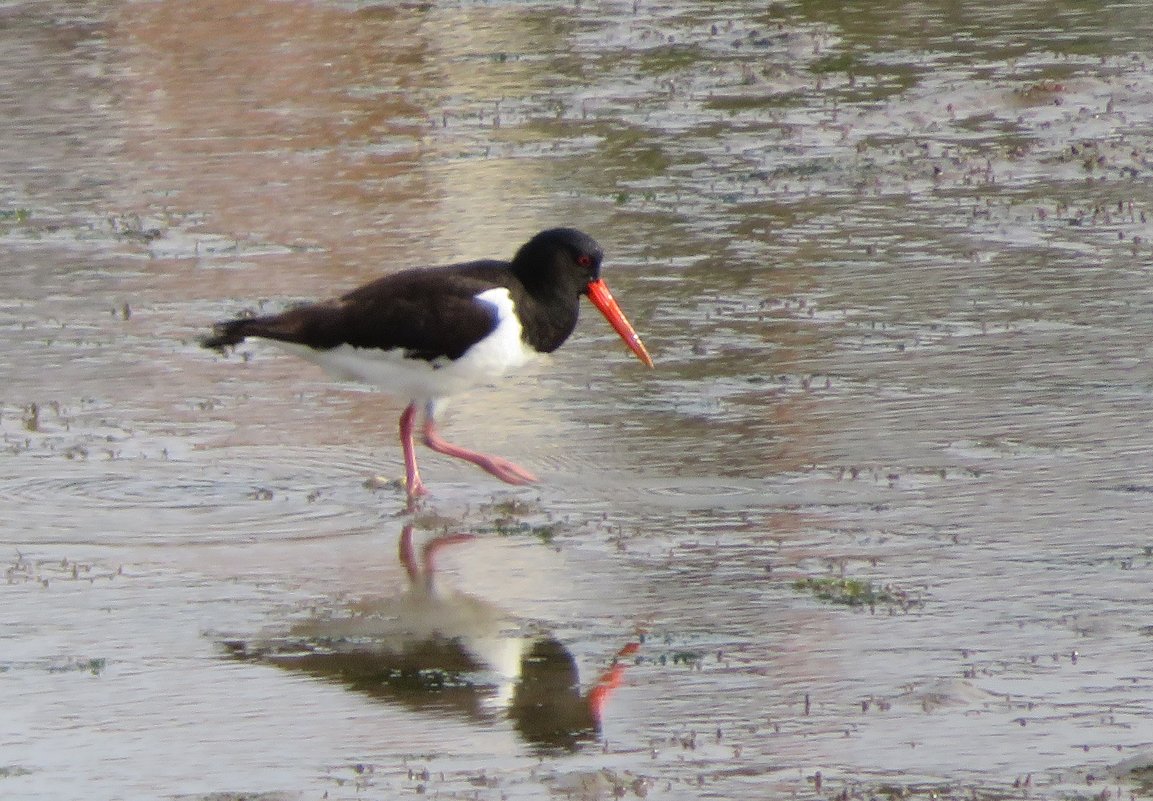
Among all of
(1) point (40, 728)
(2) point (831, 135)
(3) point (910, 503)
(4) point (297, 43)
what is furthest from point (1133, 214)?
(4) point (297, 43)

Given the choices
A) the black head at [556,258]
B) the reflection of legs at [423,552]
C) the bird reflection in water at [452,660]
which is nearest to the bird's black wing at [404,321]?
the black head at [556,258]

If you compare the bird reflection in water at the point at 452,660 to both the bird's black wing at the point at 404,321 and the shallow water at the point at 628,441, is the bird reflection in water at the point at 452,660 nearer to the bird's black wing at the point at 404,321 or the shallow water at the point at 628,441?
the shallow water at the point at 628,441

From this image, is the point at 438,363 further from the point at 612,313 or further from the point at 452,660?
the point at 452,660

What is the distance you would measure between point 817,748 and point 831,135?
28.7 ft

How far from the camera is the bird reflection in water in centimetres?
586

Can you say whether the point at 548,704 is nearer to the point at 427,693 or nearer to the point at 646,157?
the point at 427,693

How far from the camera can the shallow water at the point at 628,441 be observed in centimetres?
572

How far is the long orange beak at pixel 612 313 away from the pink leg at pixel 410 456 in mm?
846

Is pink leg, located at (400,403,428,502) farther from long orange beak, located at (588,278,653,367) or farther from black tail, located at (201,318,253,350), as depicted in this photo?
long orange beak, located at (588,278,653,367)

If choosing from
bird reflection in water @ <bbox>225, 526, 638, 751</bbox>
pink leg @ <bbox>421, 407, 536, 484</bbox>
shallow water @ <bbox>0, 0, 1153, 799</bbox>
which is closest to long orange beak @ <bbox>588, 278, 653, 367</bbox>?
shallow water @ <bbox>0, 0, 1153, 799</bbox>

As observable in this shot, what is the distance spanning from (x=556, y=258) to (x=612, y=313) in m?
0.40

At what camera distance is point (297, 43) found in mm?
18188

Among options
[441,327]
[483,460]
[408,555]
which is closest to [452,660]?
[408,555]

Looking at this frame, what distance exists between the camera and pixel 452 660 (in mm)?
6301
